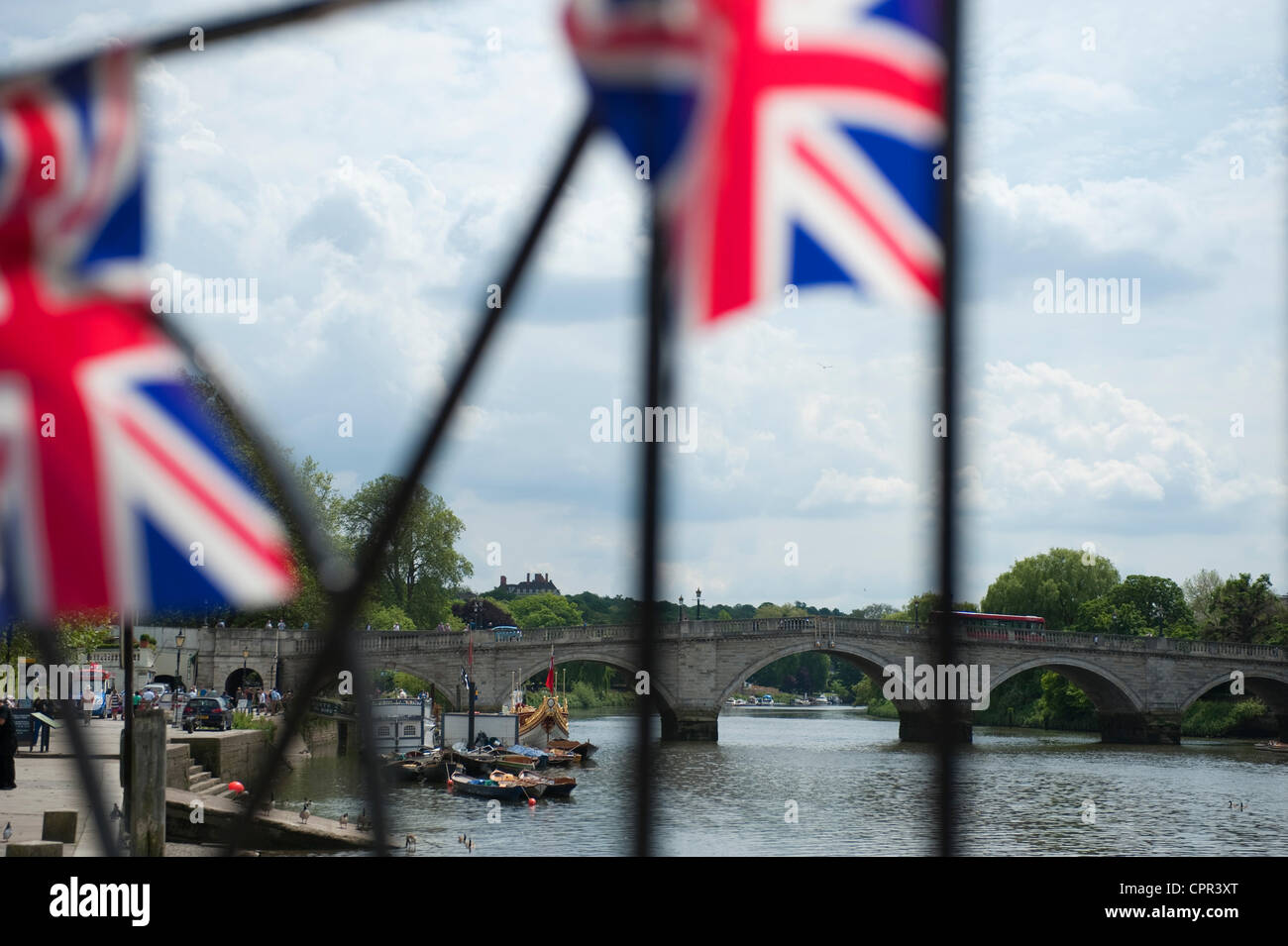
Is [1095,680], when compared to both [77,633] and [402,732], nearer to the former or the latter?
[402,732]

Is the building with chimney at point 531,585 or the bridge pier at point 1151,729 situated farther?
the building with chimney at point 531,585

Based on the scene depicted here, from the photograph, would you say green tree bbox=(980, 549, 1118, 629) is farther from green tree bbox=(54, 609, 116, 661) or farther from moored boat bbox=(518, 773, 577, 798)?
green tree bbox=(54, 609, 116, 661)

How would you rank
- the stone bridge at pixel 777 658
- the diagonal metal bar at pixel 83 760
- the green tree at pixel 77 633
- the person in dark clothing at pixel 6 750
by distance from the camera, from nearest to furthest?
the diagonal metal bar at pixel 83 760
the person in dark clothing at pixel 6 750
the green tree at pixel 77 633
the stone bridge at pixel 777 658

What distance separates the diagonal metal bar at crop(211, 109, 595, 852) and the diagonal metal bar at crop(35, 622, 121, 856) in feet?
1.15

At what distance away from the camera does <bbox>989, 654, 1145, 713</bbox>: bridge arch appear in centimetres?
3241

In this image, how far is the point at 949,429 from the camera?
190cm

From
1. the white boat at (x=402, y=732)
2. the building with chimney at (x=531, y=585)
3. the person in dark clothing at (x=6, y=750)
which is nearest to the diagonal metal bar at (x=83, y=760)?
the person in dark clothing at (x=6, y=750)

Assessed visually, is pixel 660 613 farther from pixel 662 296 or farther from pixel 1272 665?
pixel 1272 665

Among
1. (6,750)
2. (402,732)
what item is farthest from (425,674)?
(6,750)

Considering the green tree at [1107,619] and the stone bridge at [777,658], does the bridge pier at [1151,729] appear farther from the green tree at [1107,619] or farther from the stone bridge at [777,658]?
the green tree at [1107,619]

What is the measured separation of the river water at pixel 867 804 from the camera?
15445 millimetres

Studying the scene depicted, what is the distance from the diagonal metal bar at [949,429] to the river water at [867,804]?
8870mm
